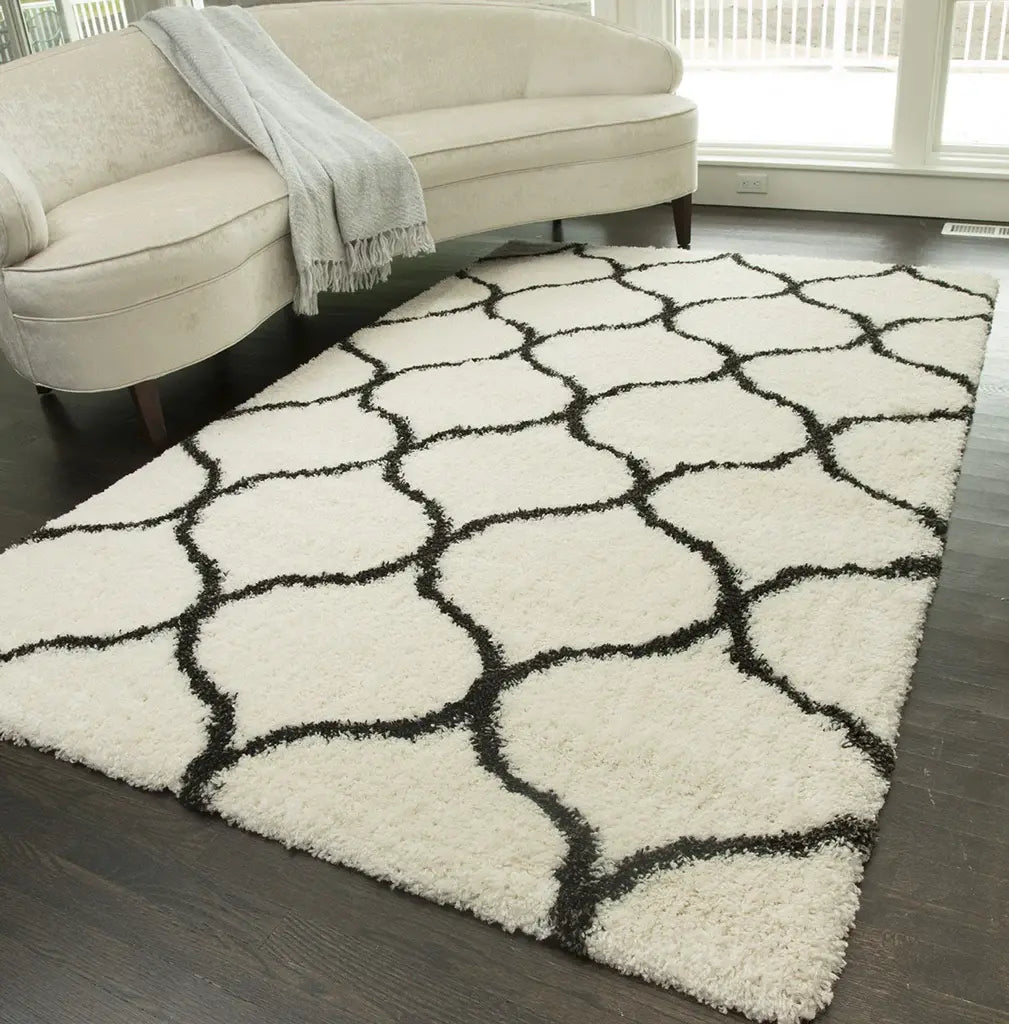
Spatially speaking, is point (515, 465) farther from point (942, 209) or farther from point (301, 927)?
point (942, 209)

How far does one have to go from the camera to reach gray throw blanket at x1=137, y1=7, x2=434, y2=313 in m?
2.64

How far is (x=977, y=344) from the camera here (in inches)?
95.7

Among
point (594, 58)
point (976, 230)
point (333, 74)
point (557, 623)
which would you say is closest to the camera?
point (557, 623)

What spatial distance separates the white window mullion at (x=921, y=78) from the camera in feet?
11.1

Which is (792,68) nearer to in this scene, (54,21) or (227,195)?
(227,195)

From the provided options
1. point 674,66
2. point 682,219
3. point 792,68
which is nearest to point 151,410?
point 682,219

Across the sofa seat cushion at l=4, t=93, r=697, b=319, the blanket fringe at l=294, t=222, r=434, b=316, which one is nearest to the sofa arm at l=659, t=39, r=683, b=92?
the sofa seat cushion at l=4, t=93, r=697, b=319

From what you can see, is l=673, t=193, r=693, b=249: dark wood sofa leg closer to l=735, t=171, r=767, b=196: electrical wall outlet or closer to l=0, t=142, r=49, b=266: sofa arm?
l=735, t=171, r=767, b=196: electrical wall outlet

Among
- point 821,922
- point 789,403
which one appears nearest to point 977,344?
point 789,403

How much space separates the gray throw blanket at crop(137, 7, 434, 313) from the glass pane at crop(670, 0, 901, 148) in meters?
1.60

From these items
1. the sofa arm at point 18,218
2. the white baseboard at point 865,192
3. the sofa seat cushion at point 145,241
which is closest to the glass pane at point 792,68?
the white baseboard at point 865,192

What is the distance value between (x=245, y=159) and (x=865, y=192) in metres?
2.14

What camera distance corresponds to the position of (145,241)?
2.16 meters

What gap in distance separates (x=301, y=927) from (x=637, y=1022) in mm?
379
